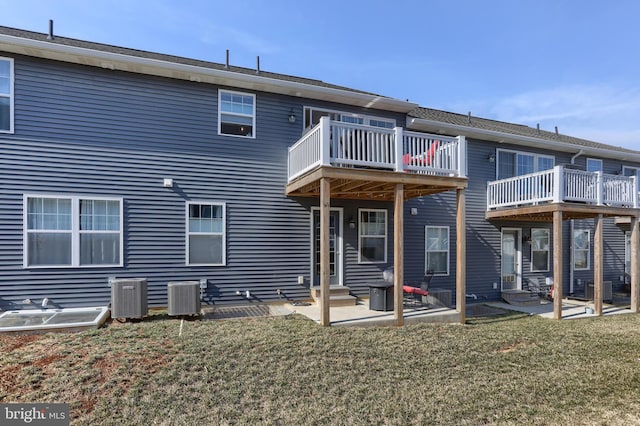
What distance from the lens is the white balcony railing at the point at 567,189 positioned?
30.5 feet

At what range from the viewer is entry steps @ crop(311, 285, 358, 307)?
27.7 feet

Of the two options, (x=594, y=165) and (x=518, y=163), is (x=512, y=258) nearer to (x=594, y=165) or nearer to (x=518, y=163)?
(x=518, y=163)

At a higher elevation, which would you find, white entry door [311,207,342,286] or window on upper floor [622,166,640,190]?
window on upper floor [622,166,640,190]

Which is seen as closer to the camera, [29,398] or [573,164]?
[29,398]

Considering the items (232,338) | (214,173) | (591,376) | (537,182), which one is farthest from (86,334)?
(537,182)

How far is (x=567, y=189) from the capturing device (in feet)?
30.7

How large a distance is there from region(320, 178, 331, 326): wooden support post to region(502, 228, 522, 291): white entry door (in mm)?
7711

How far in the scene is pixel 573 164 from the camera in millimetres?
12461

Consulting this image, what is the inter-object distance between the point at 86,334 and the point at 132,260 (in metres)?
2.08

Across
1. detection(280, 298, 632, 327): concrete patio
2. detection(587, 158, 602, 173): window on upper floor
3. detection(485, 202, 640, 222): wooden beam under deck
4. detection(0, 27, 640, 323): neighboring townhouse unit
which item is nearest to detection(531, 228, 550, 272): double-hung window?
detection(485, 202, 640, 222): wooden beam under deck

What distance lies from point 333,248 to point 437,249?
11.3 ft

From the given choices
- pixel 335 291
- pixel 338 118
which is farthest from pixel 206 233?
pixel 338 118

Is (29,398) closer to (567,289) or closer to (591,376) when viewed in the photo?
(591,376)

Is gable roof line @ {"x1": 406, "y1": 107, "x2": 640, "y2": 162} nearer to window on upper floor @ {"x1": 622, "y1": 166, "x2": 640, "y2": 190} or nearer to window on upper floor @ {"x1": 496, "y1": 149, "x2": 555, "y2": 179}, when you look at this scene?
window on upper floor @ {"x1": 496, "y1": 149, "x2": 555, "y2": 179}
